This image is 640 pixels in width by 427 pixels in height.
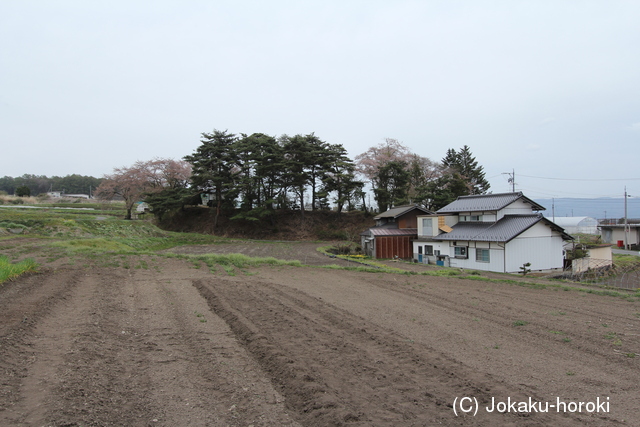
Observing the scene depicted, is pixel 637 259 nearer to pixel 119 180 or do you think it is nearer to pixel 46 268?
pixel 46 268

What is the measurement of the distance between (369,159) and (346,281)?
27.2 m

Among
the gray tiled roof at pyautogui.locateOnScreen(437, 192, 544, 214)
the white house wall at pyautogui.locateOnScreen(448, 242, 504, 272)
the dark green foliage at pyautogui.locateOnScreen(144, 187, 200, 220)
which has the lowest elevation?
the white house wall at pyautogui.locateOnScreen(448, 242, 504, 272)

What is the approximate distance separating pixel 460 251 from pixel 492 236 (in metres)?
2.62

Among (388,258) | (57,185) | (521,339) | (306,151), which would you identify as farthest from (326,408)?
(57,185)

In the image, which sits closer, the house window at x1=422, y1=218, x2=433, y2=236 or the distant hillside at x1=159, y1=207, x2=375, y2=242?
the house window at x1=422, y1=218, x2=433, y2=236

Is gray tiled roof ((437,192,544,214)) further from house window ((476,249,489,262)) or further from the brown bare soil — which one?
the brown bare soil

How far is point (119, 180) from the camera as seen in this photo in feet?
118

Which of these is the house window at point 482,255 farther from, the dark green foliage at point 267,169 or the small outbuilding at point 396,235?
the dark green foliage at point 267,169

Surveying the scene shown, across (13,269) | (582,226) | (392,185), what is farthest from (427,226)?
(582,226)

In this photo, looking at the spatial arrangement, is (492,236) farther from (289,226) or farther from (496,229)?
(289,226)

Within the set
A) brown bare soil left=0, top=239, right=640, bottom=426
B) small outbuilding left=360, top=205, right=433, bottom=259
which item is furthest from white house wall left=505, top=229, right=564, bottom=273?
brown bare soil left=0, top=239, right=640, bottom=426

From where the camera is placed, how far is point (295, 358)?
471 centimetres

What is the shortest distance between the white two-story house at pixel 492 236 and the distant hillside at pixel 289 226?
1073 cm

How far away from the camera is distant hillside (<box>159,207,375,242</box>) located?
36478 millimetres
